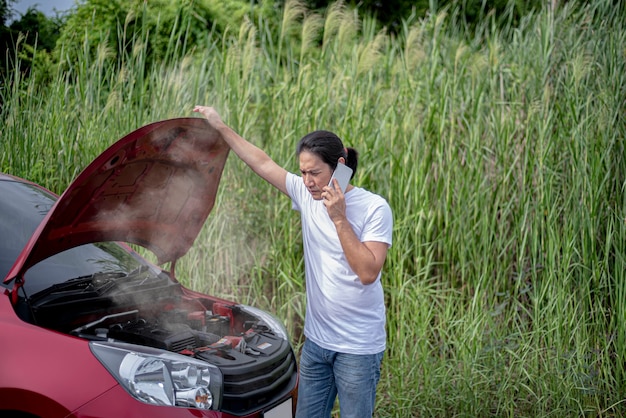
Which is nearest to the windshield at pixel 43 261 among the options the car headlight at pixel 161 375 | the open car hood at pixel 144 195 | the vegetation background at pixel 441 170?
the open car hood at pixel 144 195

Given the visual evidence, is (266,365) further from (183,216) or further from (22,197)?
(22,197)

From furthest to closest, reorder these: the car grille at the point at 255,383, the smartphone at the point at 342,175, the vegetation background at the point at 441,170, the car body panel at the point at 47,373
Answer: the vegetation background at the point at 441,170, the smartphone at the point at 342,175, the car grille at the point at 255,383, the car body panel at the point at 47,373

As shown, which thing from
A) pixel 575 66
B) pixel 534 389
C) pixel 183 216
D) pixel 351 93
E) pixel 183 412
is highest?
pixel 575 66

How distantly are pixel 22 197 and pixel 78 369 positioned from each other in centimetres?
126

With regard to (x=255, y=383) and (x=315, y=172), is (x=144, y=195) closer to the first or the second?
(x=315, y=172)

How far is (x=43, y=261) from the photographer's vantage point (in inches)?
108

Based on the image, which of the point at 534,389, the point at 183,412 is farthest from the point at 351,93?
the point at 183,412

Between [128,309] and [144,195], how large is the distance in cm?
52

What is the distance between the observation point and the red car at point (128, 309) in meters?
2.07

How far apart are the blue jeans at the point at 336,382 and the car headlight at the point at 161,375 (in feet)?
1.83

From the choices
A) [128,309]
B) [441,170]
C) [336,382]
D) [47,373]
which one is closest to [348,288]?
[336,382]

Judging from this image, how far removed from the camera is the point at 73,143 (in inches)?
189

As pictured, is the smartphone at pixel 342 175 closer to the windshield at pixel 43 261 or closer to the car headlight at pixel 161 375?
the car headlight at pixel 161 375

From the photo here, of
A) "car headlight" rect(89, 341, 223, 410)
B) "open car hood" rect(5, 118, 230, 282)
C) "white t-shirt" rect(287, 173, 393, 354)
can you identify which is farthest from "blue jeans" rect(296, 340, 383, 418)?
"open car hood" rect(5, 118, 230, 282)
